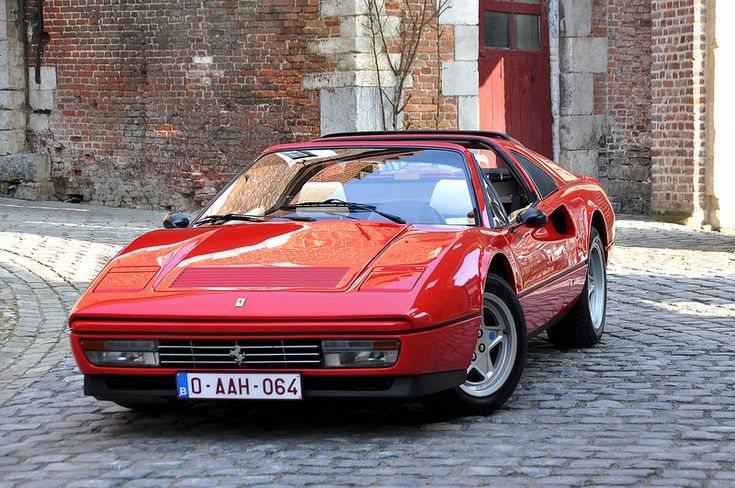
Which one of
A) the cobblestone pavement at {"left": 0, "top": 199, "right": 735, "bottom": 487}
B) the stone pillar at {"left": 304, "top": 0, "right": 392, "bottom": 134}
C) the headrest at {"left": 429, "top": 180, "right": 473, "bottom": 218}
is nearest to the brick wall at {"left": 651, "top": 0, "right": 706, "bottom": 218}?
the stone pillar at {"left": 304, "top": 0, "right": 392, "bottom": 134}

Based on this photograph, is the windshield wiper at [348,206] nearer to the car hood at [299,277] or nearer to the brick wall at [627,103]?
the car hood at [299,277]

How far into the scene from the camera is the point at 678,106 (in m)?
A: 16.8

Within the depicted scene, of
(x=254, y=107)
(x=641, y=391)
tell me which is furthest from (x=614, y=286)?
(x=254, y=107)

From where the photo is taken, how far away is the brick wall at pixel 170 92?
17250mm

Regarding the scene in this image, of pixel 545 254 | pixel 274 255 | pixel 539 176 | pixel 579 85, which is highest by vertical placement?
pixel 579 85

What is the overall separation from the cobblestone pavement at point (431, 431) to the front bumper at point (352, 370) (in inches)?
8.7

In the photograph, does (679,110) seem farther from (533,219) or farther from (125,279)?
(125,279)

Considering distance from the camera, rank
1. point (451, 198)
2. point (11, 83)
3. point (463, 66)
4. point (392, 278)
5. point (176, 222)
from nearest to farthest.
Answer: point (392, 278), point (451, 198), point (176, 222), point (463, 66), point (11, 83)

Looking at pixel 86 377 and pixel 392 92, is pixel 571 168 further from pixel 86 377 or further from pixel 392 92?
pixel 86 377

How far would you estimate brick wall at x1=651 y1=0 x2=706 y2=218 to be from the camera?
1653 cm

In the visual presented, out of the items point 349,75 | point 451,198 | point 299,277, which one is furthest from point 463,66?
point 299,277

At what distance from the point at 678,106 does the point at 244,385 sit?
1255 cm

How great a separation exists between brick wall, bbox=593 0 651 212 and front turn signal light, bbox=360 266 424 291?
13423 mm

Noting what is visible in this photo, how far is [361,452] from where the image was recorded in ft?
17.2
